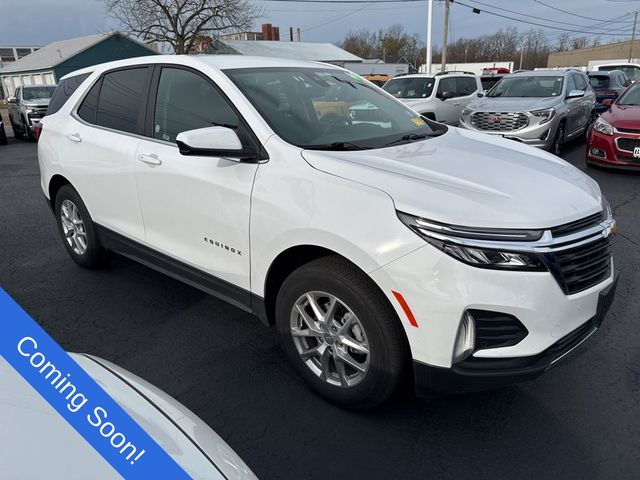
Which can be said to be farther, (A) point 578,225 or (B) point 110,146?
(B) point 110,146

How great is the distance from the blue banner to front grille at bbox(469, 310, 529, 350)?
146cm

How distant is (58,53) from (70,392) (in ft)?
154

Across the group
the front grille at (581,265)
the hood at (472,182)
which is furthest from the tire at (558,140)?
the front grille at (581,265)

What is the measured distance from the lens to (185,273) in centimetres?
329

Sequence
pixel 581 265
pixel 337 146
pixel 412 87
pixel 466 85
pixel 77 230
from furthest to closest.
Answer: pixel 466 85 → pixel 412 87 → pixel 77 230 → pixel 337 146 → pixel 581 265

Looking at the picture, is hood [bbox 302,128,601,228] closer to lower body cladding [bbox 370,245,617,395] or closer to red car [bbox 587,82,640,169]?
lower body cladding [bbox 370,245,617,395]

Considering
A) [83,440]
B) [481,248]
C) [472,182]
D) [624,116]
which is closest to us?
[83,440]

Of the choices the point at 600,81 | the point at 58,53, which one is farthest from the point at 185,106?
the point at 58,53

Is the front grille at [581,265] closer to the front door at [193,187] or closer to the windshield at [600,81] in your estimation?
the front door at [193,187]

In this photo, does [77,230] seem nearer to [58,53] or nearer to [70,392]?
[70,392]

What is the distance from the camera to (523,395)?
276cm

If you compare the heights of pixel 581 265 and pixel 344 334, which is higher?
pixel 581 265

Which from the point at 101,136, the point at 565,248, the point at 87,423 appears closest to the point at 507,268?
the point at 565,248

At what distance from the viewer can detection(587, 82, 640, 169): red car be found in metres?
7.60
